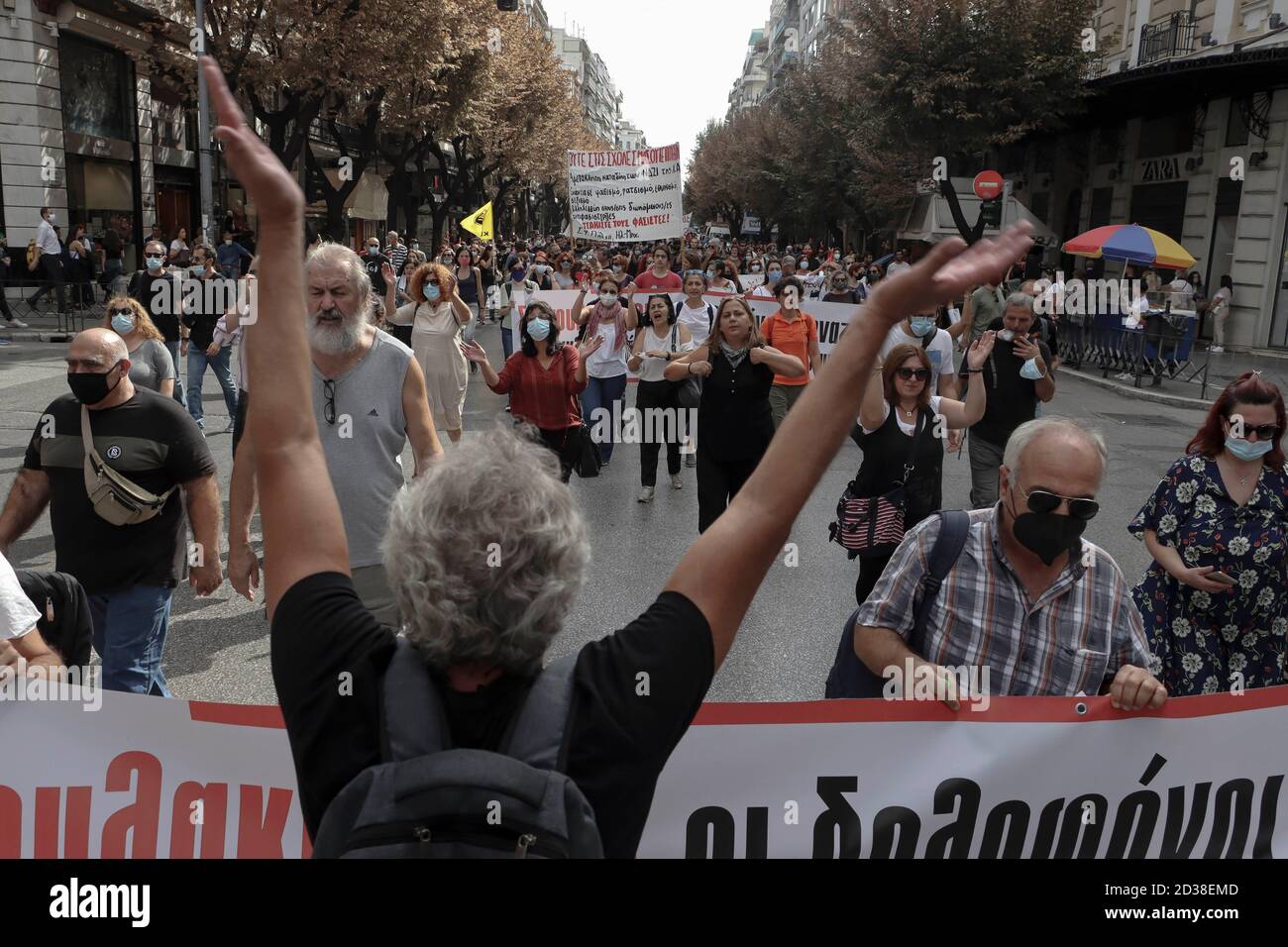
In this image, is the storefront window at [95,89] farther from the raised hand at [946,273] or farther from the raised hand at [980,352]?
the raised hand at [946,273]

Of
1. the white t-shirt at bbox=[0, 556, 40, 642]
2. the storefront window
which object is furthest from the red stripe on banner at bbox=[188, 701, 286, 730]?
the storefront window

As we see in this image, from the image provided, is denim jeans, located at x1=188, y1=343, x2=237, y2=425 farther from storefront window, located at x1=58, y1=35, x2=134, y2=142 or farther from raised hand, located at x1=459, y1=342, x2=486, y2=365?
storefront window, located at x1=58, y1=35, x2=134, y2=142

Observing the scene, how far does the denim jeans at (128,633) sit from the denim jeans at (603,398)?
20.9 ft

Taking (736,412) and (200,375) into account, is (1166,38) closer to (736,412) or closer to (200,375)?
(200,375)

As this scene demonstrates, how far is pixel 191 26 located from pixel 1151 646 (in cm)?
2361

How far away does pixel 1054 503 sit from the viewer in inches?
111

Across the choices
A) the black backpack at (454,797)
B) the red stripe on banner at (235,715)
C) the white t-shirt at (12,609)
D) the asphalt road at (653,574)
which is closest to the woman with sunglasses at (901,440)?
the asphalt road at (653,574)

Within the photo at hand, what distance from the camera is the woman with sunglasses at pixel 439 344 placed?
916 cm

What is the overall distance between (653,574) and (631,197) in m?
11.3

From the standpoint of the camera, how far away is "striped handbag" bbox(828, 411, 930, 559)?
5.31m

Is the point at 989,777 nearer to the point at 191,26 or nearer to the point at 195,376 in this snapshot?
the point at 195,376

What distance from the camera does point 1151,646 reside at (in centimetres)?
419

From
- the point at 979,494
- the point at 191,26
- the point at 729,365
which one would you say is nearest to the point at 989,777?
the point at 729,365

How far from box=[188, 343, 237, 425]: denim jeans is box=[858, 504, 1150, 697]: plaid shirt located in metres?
→ 9.43
